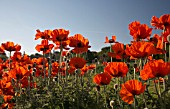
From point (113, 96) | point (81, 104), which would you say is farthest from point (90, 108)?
point (113, 96)

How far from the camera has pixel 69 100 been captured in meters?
5.59

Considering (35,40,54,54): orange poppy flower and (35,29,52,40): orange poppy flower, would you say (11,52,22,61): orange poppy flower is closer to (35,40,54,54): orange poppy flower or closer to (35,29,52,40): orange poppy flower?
(35,40,54,54): orange poppy flower

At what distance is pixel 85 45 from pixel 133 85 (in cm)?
202

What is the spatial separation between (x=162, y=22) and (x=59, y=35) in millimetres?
2009

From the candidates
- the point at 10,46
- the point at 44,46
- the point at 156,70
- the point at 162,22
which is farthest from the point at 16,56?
the point at 156,70

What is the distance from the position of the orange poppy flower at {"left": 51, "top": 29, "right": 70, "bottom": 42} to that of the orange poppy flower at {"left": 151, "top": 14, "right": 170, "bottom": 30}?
5.64 feet

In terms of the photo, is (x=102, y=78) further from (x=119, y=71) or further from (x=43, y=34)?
(x=43, y=34)

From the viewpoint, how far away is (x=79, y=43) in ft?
16.7

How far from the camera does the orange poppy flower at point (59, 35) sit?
5435mm

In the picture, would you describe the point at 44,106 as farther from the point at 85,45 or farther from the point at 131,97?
the point at 131,97

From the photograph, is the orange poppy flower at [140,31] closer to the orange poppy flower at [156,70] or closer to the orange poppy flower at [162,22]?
the orange poppy flower at [162,22]

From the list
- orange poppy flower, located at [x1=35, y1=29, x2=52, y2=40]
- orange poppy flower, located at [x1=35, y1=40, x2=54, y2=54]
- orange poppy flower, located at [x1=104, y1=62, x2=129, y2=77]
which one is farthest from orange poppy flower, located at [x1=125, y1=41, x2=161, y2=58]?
orange poppy flower, located at [x1=35, y1=40, x2=54, y2=54]

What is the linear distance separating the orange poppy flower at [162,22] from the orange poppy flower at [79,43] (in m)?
1.32

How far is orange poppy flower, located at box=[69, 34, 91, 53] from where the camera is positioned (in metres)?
5.06
